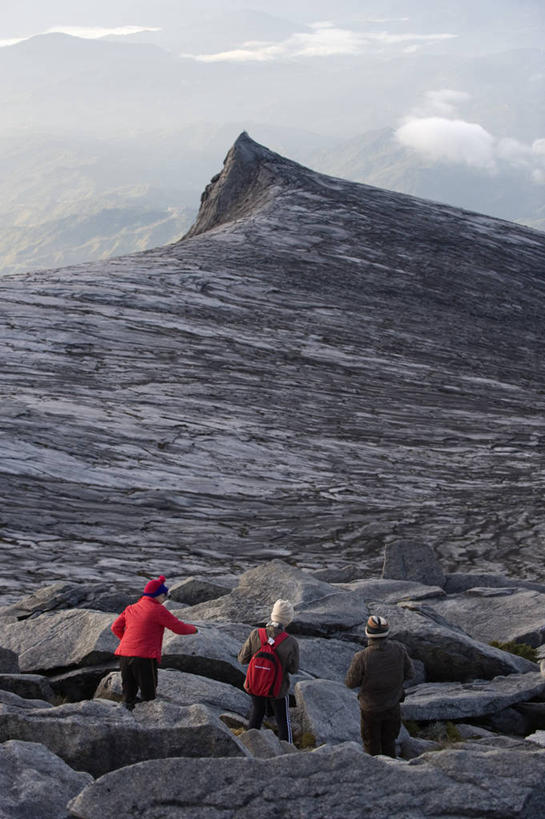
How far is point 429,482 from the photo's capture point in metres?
23.1

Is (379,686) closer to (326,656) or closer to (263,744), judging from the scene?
(263,744)

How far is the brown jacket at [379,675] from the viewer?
31.0 feet

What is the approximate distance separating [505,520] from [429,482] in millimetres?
2626

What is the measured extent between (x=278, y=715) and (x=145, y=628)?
185 centimetres

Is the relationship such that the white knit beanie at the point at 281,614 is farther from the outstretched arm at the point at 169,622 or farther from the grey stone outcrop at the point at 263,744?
the grey stone outcrop at the point at 263,744

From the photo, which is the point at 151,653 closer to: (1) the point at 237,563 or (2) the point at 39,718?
(2) the point at 39,718

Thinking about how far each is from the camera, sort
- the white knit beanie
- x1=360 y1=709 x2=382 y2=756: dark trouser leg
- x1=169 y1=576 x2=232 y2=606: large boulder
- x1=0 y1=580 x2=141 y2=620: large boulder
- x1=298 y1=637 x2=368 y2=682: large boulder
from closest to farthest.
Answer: x1=360 y1=709 x2=382 y2=756: dark trouser leg
the white knit beanie
x1=298 y1=637 x2=368 y2=682: large boulder
x1=0 y1=580 x2=141 y2=620: large boulder
x1=169 y1=576 x2=232 y2=606: large boulder

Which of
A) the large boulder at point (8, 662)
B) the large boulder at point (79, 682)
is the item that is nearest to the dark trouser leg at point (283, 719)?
the large boulder at point (79, 682)

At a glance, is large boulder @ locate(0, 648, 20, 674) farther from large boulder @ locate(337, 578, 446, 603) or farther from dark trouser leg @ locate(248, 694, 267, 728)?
large boulder @ locate(337, 578, 446, 603)

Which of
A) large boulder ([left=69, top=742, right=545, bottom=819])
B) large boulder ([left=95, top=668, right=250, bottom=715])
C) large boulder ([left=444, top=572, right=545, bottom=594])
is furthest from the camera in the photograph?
large boulder ([left=444, top=572, right=545, bottom=594])

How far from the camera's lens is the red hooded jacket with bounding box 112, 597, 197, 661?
9594 mm

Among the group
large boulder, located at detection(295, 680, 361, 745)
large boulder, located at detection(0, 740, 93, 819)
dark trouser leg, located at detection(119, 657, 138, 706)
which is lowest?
large boulder, located at detection(295, 680, 361, 745)

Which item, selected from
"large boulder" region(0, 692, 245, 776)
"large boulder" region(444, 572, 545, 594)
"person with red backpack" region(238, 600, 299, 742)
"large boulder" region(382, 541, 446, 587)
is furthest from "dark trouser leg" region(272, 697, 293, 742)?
"large boulder" region(444, 572, 545, 594)

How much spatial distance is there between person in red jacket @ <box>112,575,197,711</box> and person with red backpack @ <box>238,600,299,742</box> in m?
0.85
